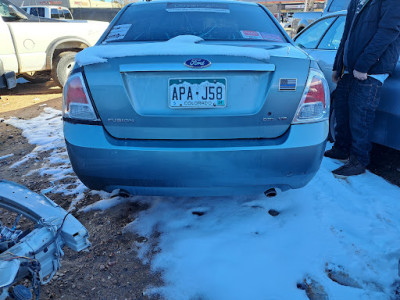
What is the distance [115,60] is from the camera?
1.74 m

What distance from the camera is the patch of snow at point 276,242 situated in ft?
5.65

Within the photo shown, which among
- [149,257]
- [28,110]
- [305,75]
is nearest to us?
[305,75]

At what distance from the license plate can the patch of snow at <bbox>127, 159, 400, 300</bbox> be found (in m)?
0.93

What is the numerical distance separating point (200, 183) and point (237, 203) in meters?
0.79

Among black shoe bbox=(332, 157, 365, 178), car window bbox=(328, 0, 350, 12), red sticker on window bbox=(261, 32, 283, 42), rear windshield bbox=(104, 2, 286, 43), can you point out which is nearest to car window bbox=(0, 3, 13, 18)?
rear windshield bbox=(104, 2, 286, 43)

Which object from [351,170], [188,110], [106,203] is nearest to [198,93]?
[188,110]

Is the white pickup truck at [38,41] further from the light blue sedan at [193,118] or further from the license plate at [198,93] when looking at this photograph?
the license plate at [198,93]

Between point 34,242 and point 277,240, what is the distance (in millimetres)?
1464

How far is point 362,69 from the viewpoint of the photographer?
8.70ft

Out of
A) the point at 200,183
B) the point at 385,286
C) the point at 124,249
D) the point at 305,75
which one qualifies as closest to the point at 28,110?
the point at 124,249

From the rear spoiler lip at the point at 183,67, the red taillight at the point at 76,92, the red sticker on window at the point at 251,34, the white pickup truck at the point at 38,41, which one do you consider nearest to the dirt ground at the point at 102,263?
the red taillight at the point at 76,92

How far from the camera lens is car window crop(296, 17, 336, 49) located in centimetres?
423

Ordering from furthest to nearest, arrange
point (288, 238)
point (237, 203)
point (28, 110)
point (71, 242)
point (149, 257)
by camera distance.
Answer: point (28, 110) < point (237, 203) < point (288, 238) < point (149, 257) < point (71, 242)

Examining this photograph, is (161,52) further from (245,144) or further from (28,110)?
(28,110)
